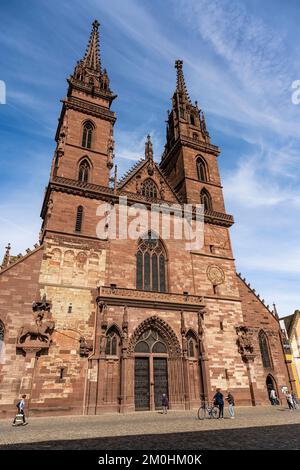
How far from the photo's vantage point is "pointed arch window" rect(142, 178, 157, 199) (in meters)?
24.6

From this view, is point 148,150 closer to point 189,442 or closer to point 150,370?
point 150,370

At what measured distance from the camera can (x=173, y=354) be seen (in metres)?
18.6

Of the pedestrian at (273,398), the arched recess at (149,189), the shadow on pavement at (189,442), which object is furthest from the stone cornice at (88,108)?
the pedestrian at (273,398)

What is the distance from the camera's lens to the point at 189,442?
7.61 m

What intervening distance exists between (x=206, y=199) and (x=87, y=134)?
37.4 feet

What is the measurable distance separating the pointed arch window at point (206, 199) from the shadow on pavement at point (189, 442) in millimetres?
19626

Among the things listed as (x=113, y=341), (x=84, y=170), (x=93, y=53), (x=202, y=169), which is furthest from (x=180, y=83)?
(x=113, y=341)

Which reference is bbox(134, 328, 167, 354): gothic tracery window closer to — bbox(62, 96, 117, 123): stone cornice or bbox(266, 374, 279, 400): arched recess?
bbox(266, 374, 279, 400): arched recess

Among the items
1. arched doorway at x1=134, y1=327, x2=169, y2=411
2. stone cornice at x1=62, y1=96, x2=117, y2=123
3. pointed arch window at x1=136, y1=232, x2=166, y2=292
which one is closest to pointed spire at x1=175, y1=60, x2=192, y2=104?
stone cornice at x1=62, y1=96, x2=117, y2=123

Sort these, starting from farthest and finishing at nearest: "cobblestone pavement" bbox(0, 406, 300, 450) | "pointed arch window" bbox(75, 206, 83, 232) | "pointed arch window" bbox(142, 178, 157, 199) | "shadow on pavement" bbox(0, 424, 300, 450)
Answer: "pointed arch window" bbox(142, 178, 157, 199)
"pointed arch window" bbox(75, 206, 83, 232)
"cobblestone pavement" bbox(0, 406, 300, 450)
"shadow on pavement" bbox(0, 424, 300, 450)

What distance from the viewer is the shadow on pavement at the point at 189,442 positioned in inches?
277

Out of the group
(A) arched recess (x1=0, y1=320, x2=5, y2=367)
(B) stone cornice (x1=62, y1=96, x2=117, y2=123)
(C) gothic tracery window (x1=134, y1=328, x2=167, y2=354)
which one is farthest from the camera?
(B) stone cornice (x1=62, y1=96, x2=117, y2=123)

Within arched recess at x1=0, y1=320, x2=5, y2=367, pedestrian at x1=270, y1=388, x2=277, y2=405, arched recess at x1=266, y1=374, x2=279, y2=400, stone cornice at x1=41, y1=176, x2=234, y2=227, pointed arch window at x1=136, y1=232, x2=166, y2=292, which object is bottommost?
pedestrian at x1=270, y1=388, x2=277, y2=405

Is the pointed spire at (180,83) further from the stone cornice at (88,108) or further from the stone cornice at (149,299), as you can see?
the stone cornice at (149,299)
